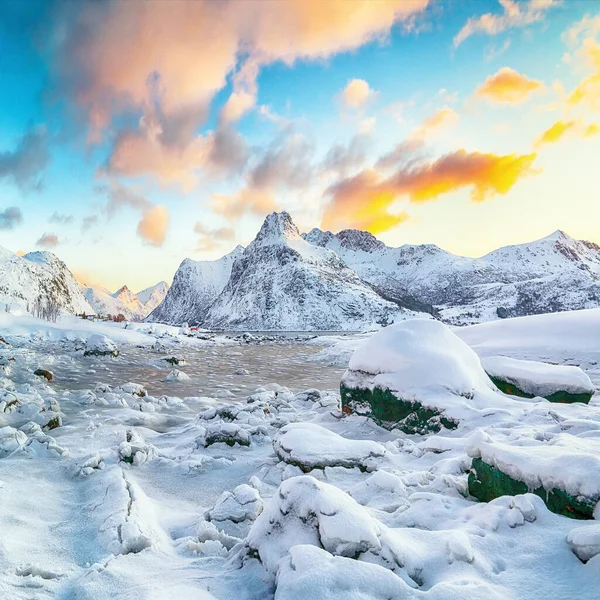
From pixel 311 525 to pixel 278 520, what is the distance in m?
0.27

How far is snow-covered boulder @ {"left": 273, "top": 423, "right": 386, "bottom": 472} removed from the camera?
452 cm

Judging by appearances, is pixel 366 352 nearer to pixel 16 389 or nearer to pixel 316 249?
pixel 16 389

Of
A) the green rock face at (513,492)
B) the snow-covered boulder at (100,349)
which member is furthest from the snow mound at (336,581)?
the snow-covered boulder at (100,349)

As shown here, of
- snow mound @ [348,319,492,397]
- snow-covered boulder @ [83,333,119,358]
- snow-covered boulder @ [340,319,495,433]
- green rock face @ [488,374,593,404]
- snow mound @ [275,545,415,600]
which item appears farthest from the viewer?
snow-covered boulder @ [83,333,119,358]

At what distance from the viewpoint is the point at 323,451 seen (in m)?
4.62

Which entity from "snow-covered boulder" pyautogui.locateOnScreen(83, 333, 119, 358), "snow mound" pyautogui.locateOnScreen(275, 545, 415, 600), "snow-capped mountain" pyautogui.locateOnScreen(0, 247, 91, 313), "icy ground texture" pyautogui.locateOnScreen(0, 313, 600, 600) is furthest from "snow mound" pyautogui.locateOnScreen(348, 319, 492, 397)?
"snow-capped mountain" pyautogui.locateOnScreen(0, 247, 91, 313)

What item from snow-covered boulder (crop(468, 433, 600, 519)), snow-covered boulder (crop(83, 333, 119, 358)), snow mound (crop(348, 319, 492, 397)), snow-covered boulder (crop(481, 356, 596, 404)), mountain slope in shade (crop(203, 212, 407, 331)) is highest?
mountain slope in shade (crop(203, 212, 407, 331))

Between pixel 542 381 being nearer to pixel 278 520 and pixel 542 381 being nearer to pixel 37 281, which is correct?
pixel 278 520

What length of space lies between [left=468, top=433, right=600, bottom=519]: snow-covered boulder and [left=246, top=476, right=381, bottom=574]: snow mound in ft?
4.69

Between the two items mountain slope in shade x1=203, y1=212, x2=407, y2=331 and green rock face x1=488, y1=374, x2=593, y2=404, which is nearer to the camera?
green rock face x1=488, y1=374, x2=593, y2=404

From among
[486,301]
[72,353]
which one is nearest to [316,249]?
[486,301]

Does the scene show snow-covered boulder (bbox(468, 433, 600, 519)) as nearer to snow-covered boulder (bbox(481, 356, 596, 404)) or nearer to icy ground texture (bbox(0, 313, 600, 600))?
icy ground texture (bbox(0, 313, 600, 600))

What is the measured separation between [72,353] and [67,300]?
464 ft

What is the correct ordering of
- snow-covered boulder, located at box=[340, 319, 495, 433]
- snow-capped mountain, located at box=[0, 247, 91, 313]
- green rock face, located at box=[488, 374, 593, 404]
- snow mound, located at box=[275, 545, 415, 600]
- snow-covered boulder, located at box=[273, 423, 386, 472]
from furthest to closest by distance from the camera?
1. snow-capped mountain, located at box=[0, 247, 91, 313]
2. green rock face, located at box=[488, 374, 593, 404]
3. snow-covered boulder, located at box=[340, 319, 495, 433]
4. snow-covered boulder, located at box=[273, 423, 386, 472]
5. snow mound, located at box=[275, 545, 415, 600]
